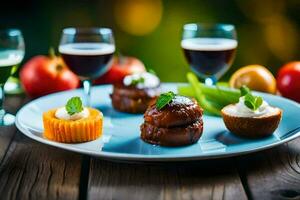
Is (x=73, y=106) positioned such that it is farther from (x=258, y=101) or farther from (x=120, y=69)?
(x=120, y=69)

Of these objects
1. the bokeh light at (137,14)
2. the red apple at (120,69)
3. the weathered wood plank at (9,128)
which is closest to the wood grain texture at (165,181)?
the weathered wood plank at (9,128)

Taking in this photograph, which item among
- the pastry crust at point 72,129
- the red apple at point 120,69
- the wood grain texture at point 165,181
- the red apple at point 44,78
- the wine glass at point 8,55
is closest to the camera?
the wood grain texture at point 165,181

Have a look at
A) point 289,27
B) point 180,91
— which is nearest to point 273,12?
point 289,27

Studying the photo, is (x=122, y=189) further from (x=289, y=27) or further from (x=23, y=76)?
(x=289, y=27)

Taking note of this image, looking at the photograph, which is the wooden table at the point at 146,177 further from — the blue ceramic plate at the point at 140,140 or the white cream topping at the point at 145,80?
the white cream topping at the point at 145,80

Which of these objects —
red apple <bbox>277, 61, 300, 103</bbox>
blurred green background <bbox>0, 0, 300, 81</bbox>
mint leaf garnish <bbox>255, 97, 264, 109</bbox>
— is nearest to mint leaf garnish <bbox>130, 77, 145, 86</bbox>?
mint leaf garnish <bbox>255, 97, 264, 109</bbox>

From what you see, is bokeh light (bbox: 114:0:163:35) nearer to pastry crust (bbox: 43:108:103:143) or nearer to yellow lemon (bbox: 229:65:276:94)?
yellow lemon (bbox: 229:65:276:94)

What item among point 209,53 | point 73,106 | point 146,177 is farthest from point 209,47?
point 146,177
